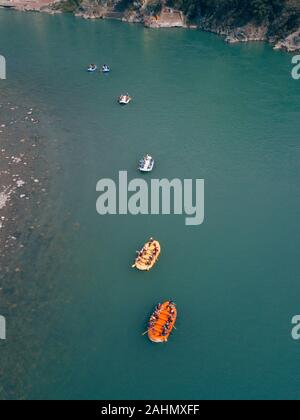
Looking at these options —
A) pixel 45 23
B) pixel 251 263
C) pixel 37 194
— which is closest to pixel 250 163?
pixel 251 263

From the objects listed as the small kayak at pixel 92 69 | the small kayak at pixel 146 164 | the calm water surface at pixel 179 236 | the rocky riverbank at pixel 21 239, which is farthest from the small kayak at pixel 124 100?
the small kayak at pixel 146 164

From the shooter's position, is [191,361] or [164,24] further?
[164,24]

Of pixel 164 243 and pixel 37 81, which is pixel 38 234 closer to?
pixel 164 243

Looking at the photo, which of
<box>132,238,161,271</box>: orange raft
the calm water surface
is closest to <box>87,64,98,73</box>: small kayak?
the calm water surface

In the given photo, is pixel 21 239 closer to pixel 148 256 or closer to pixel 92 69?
pixel 148 256

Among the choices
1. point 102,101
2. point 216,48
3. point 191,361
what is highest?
point 216,48

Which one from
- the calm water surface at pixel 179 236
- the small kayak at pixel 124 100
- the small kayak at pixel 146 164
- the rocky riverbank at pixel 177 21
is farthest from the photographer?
the rocky riverbank at pixel 177 21

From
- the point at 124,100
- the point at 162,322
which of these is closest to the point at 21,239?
the point at 162,322

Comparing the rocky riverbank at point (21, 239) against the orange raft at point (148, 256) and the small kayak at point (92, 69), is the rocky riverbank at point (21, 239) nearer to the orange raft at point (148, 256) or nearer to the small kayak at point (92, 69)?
the orange raft at point (148, 256)
